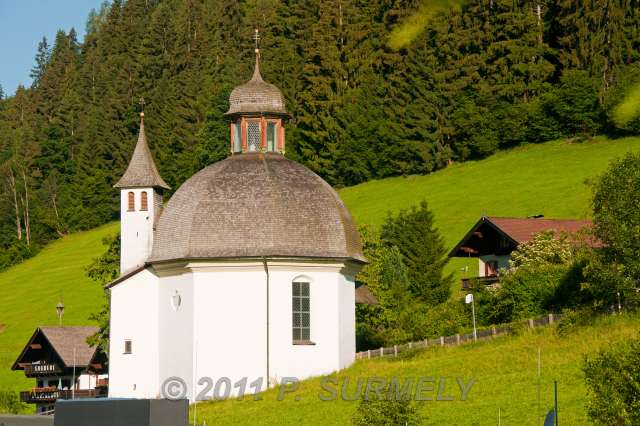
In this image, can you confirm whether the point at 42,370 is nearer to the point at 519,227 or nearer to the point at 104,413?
the point at 519,227

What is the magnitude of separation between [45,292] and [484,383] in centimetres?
6031

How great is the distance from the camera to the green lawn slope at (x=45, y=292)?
7350 cm

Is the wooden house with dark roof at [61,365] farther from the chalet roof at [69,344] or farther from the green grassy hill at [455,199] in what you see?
the green grassy hill at [455,199]

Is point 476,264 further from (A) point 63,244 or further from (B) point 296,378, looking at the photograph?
(A) point 63,244

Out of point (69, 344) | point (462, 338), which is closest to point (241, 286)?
point (462, 338)

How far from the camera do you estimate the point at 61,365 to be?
55188mm

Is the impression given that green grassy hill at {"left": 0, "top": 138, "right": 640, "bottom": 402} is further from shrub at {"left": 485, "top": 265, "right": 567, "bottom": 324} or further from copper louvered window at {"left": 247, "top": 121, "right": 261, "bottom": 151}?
shrub at {"left": 485, "top": 265, "right": 567, "bottom": 324}

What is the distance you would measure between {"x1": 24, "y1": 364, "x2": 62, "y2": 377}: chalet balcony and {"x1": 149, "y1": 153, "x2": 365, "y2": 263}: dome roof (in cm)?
1437

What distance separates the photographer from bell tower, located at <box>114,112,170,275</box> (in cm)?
4803

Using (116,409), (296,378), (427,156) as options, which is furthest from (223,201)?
(427,156)

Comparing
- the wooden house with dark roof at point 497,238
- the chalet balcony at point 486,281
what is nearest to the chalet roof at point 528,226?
the wooden house with dark roof at point 497,238

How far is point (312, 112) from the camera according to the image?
104375 millimetres

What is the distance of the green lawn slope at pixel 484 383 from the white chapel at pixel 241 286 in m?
1.75

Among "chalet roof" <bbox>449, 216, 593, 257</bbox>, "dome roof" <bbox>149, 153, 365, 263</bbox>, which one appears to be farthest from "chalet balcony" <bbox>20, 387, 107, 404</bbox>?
"chalet roof" <bbox>449, 216, 593, 257</bbox>
